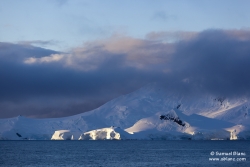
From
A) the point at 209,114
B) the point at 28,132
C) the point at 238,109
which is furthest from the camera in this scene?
the point at 209,114

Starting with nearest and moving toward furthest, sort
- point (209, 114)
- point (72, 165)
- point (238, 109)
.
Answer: point (72, 165) < point (238, 109) < point (209, 114)

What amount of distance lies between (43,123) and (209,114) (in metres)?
66.7

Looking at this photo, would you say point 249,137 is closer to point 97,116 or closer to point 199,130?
point 199,130

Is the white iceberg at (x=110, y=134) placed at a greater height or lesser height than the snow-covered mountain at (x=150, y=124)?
lesser

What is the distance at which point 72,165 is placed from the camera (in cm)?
6028

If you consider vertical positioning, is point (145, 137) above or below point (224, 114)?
below

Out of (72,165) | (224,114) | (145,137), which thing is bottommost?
(72,165)

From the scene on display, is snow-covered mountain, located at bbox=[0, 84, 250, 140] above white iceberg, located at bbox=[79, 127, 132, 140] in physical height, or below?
above

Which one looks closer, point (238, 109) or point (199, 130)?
point (199, 130)

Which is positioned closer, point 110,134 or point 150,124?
point 110,134

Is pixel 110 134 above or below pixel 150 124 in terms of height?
below

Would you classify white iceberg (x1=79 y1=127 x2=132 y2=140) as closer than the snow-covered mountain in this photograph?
Yes

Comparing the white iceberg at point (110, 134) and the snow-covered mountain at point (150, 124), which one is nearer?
the white iceberg at point (110, 134)

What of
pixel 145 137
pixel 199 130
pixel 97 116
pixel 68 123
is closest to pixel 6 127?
pixel 68 123
